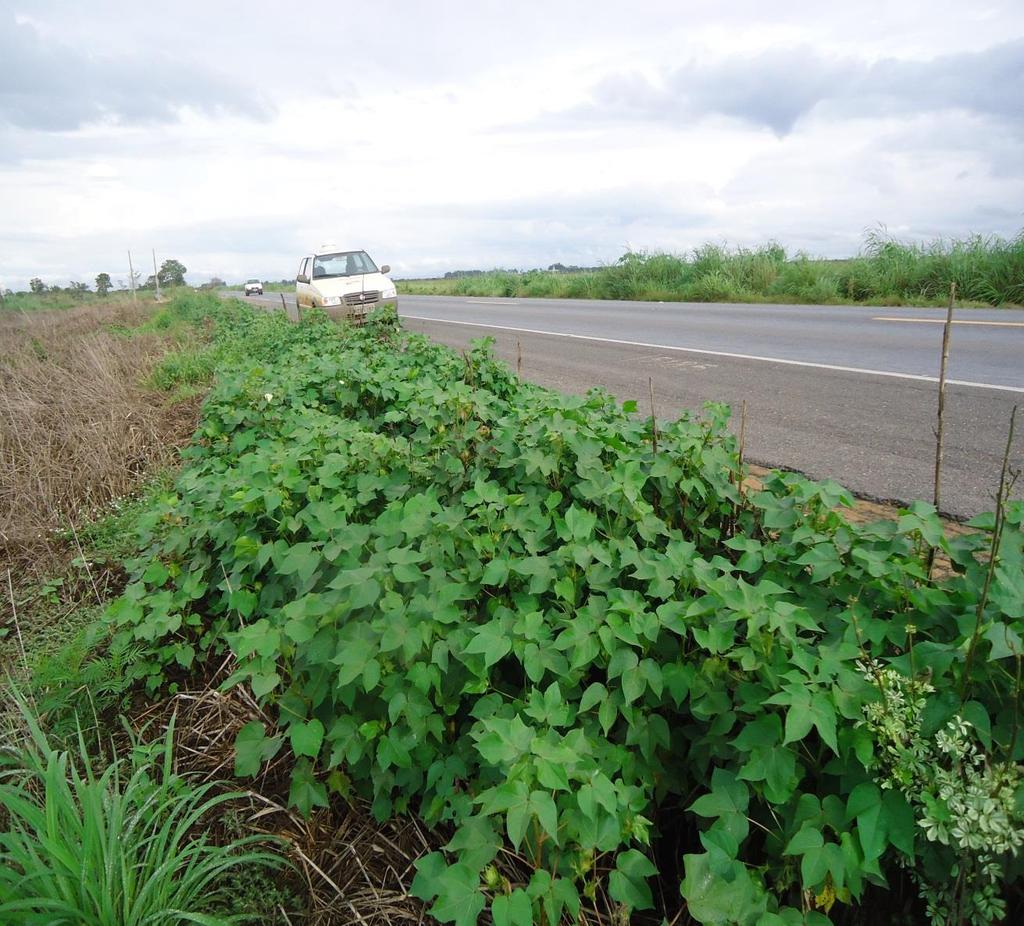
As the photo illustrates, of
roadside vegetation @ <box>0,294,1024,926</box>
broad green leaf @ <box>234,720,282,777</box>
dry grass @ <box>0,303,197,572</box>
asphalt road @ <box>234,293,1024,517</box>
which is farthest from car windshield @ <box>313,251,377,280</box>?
broad green leaf @ <box>234,720,282,777</box>

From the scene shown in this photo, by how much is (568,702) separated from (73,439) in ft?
19.1

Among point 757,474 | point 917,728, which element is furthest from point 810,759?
point 757,474

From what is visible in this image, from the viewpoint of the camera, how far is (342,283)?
13.6 meters

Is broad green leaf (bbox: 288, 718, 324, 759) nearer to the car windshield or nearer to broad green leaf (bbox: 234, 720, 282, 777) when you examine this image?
broad green leaf (bbox: 234, 720, 282, 777)

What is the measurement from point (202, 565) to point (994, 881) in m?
2.86

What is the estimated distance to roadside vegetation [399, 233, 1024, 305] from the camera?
1362 cm

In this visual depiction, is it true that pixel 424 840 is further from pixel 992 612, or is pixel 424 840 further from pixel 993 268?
pixel 993 268

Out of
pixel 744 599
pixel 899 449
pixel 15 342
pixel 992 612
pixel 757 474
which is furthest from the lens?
pixel 15 342

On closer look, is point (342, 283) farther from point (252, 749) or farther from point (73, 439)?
point (252, 749)

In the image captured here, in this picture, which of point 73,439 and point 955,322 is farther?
point 955,322

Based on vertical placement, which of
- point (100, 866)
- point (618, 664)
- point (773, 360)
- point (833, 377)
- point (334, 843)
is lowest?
point (334, 843)

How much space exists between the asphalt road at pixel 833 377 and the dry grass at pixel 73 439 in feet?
13.0

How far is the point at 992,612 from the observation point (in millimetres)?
1732

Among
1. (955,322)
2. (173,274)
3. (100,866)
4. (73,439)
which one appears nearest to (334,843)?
(100,866)
